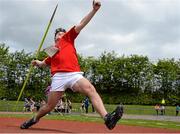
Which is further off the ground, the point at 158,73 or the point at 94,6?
the point at 158,73

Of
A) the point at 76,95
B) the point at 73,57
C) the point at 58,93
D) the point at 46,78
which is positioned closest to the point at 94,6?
the point at 73,57

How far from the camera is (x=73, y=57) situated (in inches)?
318

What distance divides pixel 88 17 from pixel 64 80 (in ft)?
4.24

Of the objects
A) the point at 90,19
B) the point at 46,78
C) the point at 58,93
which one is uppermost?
the point at 46,78

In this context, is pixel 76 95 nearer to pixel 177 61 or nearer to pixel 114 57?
pixel 114 57

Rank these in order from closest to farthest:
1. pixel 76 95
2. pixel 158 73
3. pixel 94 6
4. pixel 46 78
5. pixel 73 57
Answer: pixel 94 6 → pixel 73 57 → pixel 76 95 → pixel 46 78 → pixel 158 73

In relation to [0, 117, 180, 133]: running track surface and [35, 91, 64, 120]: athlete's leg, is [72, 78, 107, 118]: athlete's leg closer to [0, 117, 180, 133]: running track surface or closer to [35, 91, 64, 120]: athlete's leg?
[35, 91, 64, 120]: athlete's leg

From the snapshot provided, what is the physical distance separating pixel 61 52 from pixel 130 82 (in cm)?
6274

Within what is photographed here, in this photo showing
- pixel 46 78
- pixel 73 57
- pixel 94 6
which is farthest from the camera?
pixel 46 78

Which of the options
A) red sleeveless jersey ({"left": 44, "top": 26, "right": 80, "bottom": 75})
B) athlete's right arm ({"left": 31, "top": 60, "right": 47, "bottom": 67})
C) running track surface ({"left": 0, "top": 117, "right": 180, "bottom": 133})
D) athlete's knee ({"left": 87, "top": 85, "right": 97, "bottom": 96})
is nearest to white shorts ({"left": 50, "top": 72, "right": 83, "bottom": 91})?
red sleeveless jersey ({"left": 44, "top": 26, "right": 80, "bottom": 75})

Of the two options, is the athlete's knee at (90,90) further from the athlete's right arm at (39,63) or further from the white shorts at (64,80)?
the athlete's right arm at (39,63)

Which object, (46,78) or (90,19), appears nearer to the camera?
(90,19)

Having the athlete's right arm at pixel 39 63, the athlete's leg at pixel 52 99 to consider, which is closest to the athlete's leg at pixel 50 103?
the athlete's leg at pixel 52 99

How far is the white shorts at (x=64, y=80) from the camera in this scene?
26.2 feet
